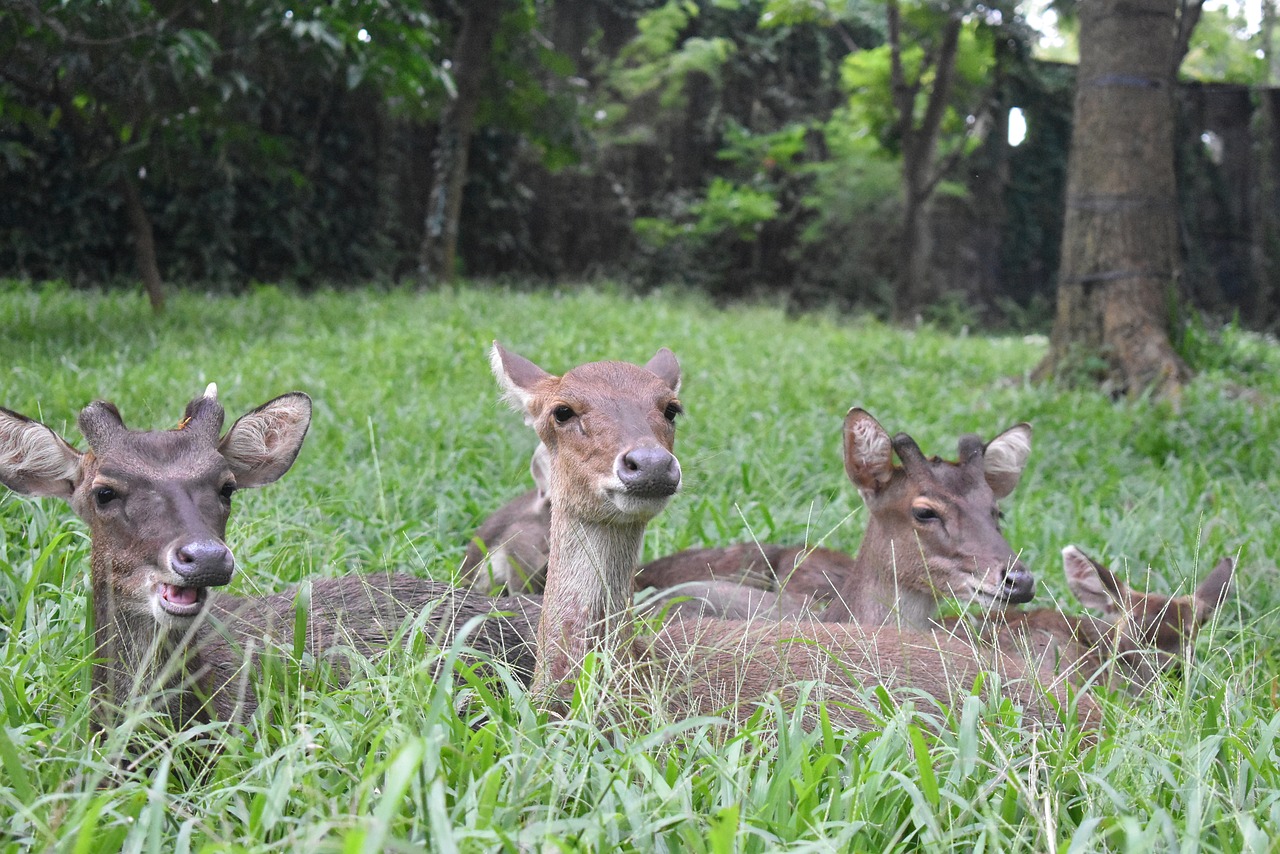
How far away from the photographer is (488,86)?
15.1 m

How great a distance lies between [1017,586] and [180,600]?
2.62 metres

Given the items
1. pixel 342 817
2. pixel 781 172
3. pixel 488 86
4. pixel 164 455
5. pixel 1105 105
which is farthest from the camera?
pixel 781 172

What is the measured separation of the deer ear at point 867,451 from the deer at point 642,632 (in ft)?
3.88

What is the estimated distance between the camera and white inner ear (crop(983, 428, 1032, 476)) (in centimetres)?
479

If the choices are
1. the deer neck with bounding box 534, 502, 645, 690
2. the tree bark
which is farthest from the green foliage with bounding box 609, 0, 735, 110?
the deer neck with bounding box 534, 502, 645, 690

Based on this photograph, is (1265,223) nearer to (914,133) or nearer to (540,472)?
(914,133)

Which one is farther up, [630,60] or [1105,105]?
[630,60]

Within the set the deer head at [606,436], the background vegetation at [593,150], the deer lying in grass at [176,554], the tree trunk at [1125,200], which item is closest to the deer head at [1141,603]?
the deer head at [606,436]

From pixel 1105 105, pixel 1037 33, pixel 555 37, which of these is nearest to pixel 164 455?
pixel 1105 105

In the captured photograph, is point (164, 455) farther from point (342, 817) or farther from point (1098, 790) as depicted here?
point (1098, 790)

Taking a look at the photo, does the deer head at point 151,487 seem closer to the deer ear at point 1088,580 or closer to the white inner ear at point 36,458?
the white inner ear at point 36,458

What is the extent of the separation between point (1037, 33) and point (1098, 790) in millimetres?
14459

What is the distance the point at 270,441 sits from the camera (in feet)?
12.2

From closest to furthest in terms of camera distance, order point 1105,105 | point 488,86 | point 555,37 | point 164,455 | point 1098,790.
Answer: point 1098,790
point 164,455
point 1105,105
point 488,86
point 555,37
